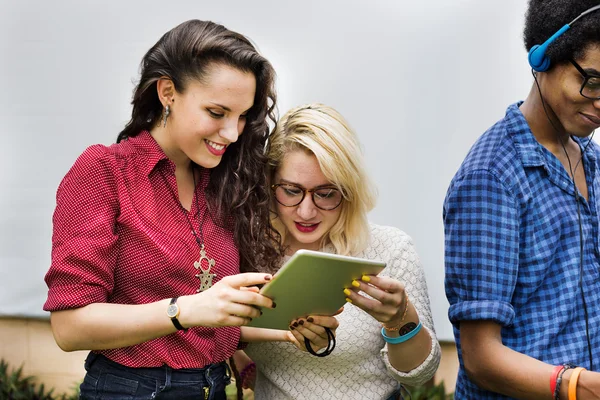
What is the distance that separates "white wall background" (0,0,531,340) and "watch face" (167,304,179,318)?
1.83 metres

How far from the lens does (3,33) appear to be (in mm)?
4203

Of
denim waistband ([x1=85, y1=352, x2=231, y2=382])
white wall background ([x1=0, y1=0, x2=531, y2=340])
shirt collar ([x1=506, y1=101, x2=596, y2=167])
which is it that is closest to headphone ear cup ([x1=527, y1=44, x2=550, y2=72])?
shirt collar ([x1=506, y1=101, x2=596, y2=167])

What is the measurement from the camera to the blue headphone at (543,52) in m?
1.93

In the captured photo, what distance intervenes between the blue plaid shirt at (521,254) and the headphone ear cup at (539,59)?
0.18 metres

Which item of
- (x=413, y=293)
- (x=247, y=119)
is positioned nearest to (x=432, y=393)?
(x=413, y=293)

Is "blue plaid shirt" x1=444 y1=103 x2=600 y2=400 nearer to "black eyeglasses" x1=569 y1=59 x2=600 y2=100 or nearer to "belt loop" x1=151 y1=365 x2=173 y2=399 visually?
"black eyeglasses" x1=569 y1=59 x2=600 y2=100

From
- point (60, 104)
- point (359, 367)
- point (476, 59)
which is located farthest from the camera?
point (60, 104)

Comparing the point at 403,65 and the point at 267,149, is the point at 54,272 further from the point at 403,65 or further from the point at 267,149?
the point at 403,65

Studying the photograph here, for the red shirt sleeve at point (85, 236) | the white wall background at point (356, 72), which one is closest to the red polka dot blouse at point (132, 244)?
the red shirt sleeve at point (85, 236)

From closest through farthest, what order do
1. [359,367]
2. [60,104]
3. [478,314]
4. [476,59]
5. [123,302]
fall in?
[478,314], [123,302], [359,367], [476,59], [60,104]

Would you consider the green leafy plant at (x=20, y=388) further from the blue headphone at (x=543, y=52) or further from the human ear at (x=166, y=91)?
the blue headphone at (x=543, y=52)

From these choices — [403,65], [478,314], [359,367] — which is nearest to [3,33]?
[403,65]

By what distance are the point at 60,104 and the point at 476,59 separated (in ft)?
6.88

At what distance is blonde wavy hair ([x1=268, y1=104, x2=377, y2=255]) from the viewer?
2.52m
